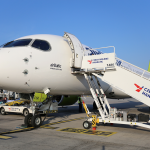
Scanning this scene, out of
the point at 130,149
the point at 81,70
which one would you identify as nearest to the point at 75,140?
the point at 130,149

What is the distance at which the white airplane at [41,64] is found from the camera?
9.33m

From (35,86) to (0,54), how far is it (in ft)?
7.90

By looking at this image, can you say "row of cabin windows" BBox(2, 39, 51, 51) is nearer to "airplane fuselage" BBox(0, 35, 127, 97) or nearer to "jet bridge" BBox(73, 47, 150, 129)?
"airplane fuselage" BBox(0, 35, 127, 97)

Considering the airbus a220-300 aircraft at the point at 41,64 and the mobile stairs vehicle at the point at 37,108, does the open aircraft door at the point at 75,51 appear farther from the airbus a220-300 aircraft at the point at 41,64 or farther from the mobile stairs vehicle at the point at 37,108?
the mobile stairs vehicle at the point at 37,108

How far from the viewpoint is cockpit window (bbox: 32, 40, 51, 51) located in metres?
10.4

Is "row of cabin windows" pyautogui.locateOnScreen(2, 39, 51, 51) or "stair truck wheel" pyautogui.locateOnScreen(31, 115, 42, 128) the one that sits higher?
"row of cabin windows" pyautogui.locateOnScreen(2, 39, 51, 51)

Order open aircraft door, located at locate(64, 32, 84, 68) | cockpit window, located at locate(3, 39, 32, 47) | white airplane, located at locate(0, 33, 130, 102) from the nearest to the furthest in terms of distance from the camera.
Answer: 1. white airplane, located at locate(0, 33, 130, 102)
2. cockpit window, located at locate(3, 39, 32, 47)
3. open aircraft door, located at locate(64, 32, 84, 68)

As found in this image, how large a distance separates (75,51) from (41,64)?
215 centimetres

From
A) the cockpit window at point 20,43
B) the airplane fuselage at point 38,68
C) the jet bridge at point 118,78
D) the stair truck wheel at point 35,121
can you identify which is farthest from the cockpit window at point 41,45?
the stair truck wheel at point 35,121

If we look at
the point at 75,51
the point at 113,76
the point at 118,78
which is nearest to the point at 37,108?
the point at 75,51

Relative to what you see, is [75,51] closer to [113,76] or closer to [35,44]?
[35,44]

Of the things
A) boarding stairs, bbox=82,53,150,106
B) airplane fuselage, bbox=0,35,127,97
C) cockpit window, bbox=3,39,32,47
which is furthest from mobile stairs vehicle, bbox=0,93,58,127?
boarding stairs, bbox=82,53,150,106

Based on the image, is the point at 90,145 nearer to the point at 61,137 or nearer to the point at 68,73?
the point at 61,137

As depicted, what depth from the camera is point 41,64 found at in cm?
988
